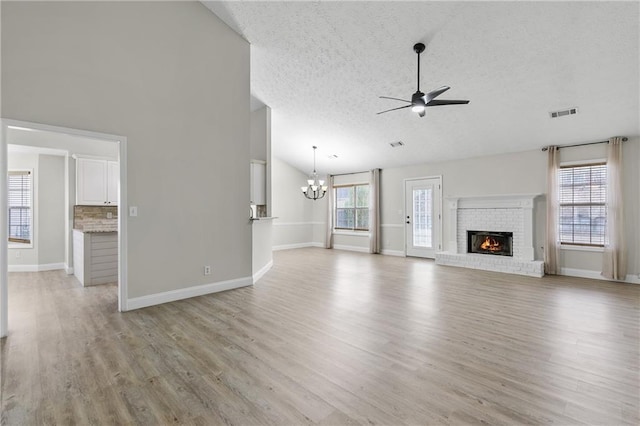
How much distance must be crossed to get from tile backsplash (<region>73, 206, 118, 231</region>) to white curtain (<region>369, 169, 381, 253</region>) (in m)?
6.53

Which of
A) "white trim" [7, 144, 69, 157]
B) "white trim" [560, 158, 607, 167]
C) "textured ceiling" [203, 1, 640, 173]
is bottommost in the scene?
"white trim" [560, 158, 607, 167]

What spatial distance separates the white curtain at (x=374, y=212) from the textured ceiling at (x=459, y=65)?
95.5 inches

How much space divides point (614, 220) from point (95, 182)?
32.1ft

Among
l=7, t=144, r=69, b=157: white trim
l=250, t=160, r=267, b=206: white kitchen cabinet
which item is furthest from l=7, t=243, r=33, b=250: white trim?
l=250, t=160, r=267, b=206: white kitchen cabinet

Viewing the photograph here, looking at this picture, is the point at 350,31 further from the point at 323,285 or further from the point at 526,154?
the point at 526,154

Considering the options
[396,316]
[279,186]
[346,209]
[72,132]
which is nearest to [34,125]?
[72,132]

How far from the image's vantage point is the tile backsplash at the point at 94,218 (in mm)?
5715

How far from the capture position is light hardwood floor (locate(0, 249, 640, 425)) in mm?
1802

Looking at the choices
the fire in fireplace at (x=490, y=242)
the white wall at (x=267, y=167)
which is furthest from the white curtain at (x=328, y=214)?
the fire in fireplace at (x=490, y=242)

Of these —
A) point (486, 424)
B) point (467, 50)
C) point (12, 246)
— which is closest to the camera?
point (486, 424)

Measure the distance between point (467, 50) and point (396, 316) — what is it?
368 cm

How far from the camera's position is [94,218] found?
5836 mm

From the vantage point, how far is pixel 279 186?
9.98m

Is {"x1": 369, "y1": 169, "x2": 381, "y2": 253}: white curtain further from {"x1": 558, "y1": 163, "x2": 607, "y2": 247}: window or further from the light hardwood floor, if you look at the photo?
the light hardwood floor
